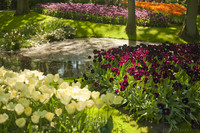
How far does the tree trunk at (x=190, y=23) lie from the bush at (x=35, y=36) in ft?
22.6

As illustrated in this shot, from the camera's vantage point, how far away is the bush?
34.5 feet

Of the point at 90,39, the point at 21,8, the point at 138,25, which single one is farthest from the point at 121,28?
the point at 21,8

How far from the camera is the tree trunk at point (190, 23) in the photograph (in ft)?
39.2

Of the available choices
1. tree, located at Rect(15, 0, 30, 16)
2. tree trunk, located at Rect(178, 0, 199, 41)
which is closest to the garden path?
tree trunk, located at Rect(178, 0, 199, 41)

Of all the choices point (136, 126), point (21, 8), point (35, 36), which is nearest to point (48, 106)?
point (136, 126)

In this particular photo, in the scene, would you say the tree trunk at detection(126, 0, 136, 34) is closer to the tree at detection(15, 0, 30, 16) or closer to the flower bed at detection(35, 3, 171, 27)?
the flower bed at detection(35, 3, 171, 27)

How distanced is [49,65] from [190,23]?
892 cm

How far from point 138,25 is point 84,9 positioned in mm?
5514

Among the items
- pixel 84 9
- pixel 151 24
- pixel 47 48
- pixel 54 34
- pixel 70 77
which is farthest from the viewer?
pixel 84 9

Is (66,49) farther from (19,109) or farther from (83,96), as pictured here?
(19,109)

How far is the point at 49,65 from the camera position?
7.71 m

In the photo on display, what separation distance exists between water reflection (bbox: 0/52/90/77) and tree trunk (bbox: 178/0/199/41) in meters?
7.48

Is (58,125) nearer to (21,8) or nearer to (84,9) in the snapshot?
(84,9)

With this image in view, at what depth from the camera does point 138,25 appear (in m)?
15.9
